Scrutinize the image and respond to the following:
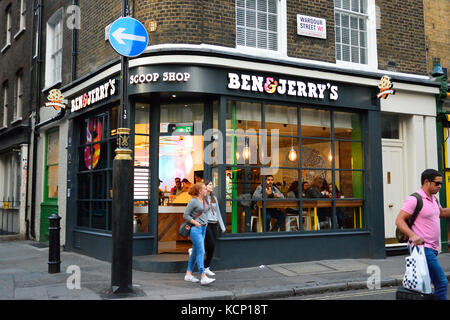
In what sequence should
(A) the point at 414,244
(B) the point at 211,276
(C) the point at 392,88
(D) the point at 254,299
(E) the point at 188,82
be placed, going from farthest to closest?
1. (C) the point at 392,88
2. (E) the point at 188,82
3. (B) the point at 211,276
4. (D) the point at 254,299
5. (A) the point at 414,244

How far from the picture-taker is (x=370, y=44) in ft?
38.5

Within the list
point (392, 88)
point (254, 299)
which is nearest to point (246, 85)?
point (392, 88)

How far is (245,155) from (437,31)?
286 inches

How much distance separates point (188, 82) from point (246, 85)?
132cm

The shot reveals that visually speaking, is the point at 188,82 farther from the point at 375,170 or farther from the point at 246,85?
the point at 375,170

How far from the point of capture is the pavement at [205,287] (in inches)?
281

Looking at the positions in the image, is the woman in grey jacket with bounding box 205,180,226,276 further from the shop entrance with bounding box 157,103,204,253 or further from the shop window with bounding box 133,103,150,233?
the shop window with bounding box 133,103,150,233

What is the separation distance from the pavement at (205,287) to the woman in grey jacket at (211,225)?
0.43 metres

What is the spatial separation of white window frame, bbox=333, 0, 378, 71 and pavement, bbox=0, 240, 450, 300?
4.91 m

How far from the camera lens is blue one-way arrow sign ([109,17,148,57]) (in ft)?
23.7

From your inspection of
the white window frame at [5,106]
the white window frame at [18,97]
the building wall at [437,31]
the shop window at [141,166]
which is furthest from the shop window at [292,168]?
the white window frame at [5,106]

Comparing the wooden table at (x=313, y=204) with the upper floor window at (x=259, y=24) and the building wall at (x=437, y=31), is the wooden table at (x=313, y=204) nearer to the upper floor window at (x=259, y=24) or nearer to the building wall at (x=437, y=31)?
the upper floor window at (x=259, y=24)

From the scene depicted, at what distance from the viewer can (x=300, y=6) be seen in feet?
35.3

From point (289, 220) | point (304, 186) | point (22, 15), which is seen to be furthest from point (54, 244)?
point (22, 15)
